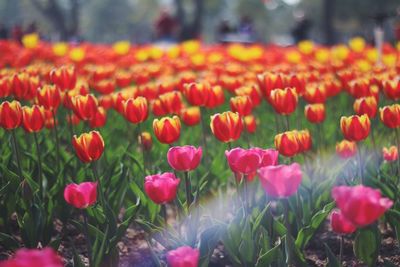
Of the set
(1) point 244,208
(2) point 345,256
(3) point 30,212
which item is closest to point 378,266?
(2) point 345,256

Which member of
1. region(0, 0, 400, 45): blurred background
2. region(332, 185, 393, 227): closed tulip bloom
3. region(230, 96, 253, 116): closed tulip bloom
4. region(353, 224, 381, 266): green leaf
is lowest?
region(0, 0, 400, 45): blurred background

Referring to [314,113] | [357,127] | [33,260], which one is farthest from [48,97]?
[33,260]

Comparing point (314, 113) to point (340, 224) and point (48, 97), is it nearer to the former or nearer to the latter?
point (340, 224)

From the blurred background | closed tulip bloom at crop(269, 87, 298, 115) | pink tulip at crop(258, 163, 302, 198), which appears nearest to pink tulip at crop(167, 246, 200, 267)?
pink tulip at crop(258, 163, 302, 198)

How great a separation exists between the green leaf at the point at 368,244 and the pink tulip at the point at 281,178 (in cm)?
66

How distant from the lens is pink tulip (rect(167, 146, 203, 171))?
90.8 inches

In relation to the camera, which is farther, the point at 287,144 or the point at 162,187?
the point at 287,144

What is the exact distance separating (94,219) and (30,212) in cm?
32

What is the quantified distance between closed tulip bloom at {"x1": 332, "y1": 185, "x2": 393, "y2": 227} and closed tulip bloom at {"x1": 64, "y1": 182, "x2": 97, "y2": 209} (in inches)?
39.2

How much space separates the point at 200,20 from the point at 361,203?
22.4m

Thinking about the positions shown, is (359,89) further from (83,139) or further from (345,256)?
(83,139)

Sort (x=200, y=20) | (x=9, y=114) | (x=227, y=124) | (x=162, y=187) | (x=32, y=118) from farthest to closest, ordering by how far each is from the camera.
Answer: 1. (x=200, y=20)
2. (x=32, y=118)
3. (x=9, y=114)
4. (x=227, y=124)
5. (x=162, y=187)

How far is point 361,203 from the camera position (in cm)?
159

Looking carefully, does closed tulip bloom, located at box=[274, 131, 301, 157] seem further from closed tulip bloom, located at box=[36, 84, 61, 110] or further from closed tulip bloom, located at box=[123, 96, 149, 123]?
closed tulip bloom, located at box=[36, 84, 61, 110]
